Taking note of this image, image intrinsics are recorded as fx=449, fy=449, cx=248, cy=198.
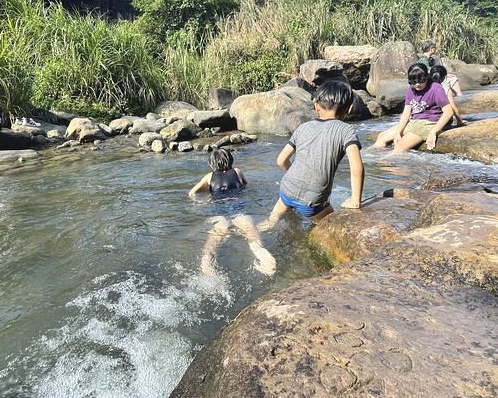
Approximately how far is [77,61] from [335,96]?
9.16 meters

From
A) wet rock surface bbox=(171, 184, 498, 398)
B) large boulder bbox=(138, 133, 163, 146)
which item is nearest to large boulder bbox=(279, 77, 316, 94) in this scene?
large boulder bbox=(138, 133, 163, 146)

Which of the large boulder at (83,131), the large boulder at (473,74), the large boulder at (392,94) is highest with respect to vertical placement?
the large boulder at (83,131)

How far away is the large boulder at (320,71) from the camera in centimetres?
1322

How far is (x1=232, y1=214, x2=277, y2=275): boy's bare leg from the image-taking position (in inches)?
134

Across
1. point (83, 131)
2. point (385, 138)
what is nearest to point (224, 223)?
point (385, 138)

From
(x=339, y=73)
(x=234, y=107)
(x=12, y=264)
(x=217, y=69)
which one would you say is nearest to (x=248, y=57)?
(x=217, y=69)

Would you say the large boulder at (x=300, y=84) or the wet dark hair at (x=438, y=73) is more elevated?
the wet dark hair at (x=438, y=73)

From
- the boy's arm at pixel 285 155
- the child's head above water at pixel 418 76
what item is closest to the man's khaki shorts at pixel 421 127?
the child's head above water at pixel 418 76

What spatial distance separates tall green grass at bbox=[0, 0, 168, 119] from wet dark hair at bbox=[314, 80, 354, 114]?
8.56 metres

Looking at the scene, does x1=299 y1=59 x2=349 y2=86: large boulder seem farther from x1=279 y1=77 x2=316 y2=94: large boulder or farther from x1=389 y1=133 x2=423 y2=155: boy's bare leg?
x1=389 y1=133 x2=423 y2=155: boy's bare leg

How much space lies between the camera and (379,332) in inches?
63.4

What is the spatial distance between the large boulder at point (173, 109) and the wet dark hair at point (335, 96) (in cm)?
834

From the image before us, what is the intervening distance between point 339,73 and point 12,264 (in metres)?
11.8

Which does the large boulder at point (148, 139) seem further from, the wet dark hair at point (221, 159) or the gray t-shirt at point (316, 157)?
the gray t-shirt at point (316, 157)
